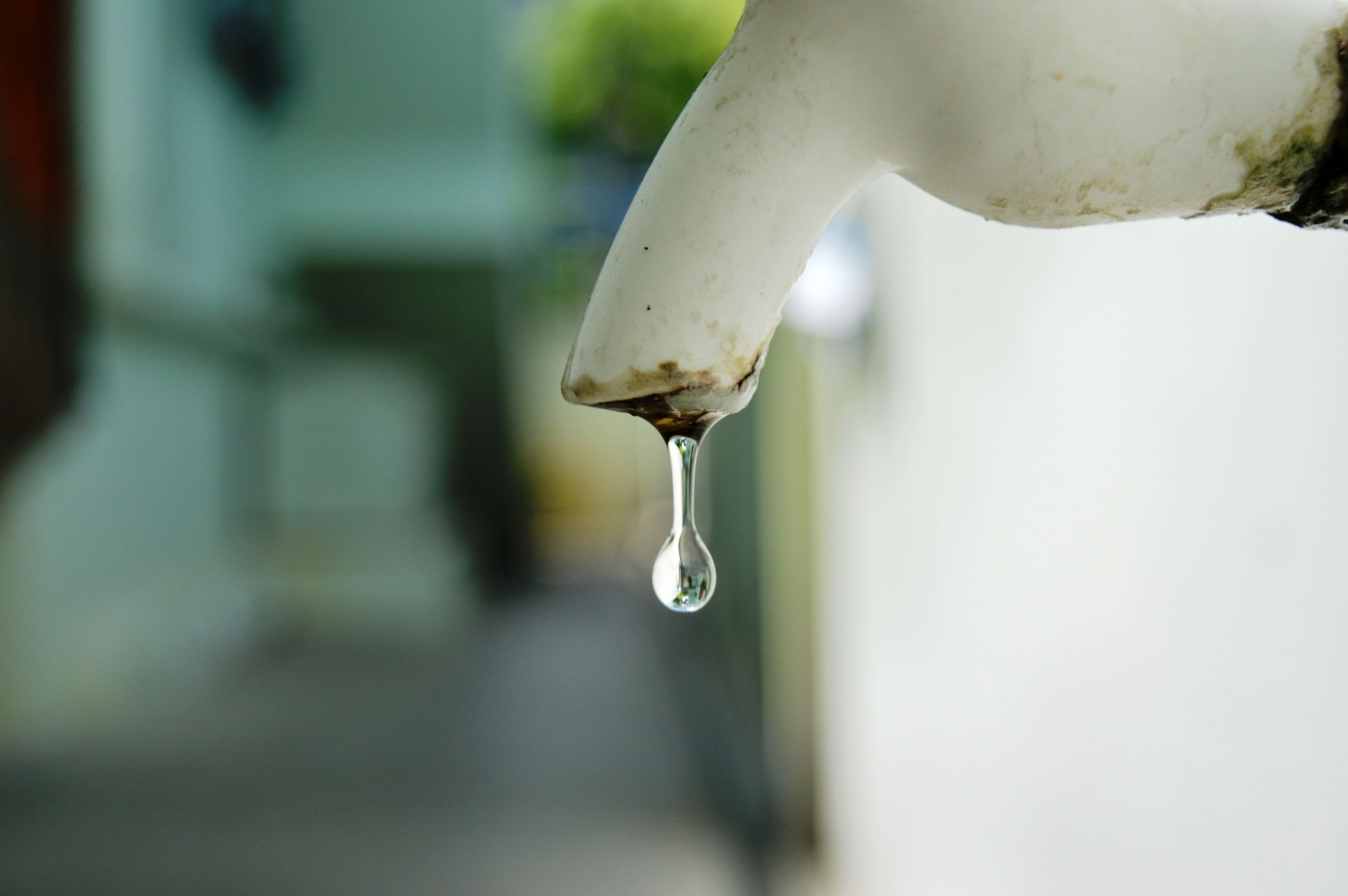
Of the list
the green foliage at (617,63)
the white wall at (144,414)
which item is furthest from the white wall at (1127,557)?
the green foliage at (617,63)

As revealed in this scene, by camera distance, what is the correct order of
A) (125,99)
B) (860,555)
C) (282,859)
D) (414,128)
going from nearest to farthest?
(860,555), (282,859), (125,99), (414,128)

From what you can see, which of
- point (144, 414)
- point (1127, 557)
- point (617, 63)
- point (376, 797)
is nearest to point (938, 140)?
point (1127, 557)

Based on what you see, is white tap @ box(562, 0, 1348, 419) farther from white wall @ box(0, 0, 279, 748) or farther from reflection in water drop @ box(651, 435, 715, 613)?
white wall @ box(0, 0, 279, 748)

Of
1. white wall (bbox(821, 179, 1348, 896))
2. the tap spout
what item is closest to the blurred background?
white wall (bbox(821, 179, 1348, 896))

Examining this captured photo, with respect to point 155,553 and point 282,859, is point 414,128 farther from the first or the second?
point 282,859

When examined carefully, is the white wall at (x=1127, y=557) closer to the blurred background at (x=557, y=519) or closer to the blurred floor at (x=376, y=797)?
the blurred background at (x=557, y=519)

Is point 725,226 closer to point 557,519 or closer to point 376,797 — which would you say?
point 376,797

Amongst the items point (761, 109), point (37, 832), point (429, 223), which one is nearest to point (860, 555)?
point (761, 109)

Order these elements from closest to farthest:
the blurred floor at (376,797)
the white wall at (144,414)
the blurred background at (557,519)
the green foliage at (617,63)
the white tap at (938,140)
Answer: the white tap at (938,140) → the blurred background at (557,519) → the blurred floor at (376,797) → the white wall at (144,414) → the green foliage at (617,63)
